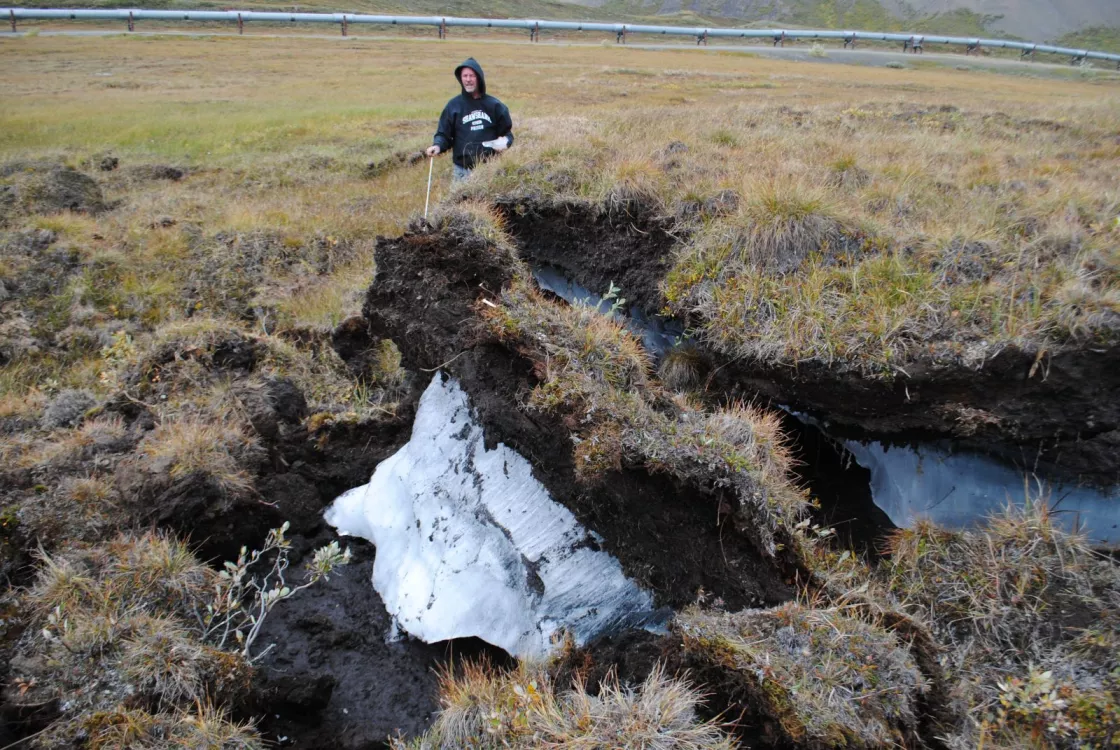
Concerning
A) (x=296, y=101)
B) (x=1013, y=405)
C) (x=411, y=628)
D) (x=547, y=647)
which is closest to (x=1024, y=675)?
(x=1013, y=405)

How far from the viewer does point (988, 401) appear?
462 centimetres

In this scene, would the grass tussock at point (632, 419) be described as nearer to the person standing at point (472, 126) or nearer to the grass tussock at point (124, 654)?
the grass tussock at point (124, 654)

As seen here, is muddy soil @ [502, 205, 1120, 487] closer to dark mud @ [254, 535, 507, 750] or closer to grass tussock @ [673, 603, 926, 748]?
grass tussock @ [673, 603, 926, 748]

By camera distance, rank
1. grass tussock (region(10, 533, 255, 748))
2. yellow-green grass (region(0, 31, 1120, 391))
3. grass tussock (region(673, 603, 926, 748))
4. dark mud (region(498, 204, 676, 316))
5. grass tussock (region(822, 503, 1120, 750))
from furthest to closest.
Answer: dark mud (region(498, 204, 676, 316)) → yellow-green grass (region(0, 31, 1120, 391)) → grass tussock (region(10, 533, 255, 748)) → grass tussock (region(822, 503, 1120, 750)) → grass tussock (region(673, 603, 926, 748))

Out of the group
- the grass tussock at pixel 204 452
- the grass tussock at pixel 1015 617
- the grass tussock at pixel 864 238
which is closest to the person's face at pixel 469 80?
the grass tussock at pixel 864 238

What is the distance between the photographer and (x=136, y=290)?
31.4ft

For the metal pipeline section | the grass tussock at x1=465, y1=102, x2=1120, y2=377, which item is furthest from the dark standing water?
the metal pipeline section

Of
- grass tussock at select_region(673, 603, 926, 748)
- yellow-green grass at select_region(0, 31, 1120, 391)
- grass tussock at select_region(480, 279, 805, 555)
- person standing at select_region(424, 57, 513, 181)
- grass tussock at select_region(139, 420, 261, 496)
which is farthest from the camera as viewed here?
person standing at select_region(424, 57, 513, 181)

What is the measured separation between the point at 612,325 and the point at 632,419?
1317mm

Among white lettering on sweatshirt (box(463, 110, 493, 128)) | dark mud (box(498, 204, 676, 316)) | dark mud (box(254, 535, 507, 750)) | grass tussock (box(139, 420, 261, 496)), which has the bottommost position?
dark mud (box(254, 535, 507, 750))

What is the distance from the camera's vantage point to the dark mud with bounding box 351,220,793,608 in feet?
12.9

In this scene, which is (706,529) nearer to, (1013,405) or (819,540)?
(819,540)

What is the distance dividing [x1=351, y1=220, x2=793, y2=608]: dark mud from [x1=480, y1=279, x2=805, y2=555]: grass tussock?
0.47ft

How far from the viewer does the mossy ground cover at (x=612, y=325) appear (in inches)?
141
